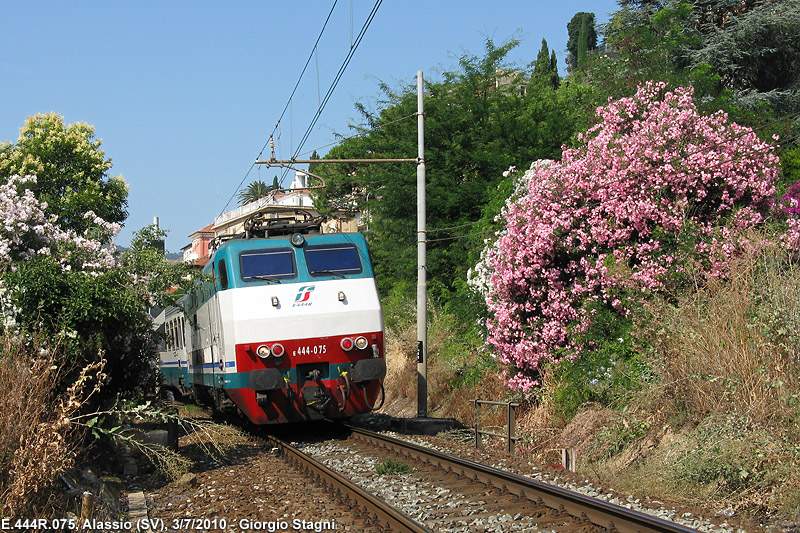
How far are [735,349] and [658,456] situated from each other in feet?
4.96

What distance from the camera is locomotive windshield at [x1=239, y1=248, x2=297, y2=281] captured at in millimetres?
12859

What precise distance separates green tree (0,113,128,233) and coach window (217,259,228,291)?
12876 millimetres

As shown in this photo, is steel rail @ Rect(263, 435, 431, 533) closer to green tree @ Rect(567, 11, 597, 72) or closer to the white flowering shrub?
the white flowering shrub

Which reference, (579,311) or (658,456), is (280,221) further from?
(658,456)

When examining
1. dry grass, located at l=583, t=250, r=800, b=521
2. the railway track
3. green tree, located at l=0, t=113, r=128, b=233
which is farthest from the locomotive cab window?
green tree, located at l=0, t=113, r=128, b=233

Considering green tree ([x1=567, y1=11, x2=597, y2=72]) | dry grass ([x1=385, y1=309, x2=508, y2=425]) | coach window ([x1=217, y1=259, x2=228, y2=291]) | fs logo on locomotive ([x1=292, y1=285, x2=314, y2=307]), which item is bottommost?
dry grass ([x1=385, y1=309, x2=508, y2=425])

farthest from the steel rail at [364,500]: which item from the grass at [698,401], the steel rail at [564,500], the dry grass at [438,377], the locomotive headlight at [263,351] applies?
the dry grass at [438,377]

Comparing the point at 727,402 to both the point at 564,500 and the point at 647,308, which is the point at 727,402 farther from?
the point at 564,500

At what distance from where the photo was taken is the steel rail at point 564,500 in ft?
21.3

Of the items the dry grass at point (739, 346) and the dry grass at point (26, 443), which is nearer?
the dry grass at point (26, 443)

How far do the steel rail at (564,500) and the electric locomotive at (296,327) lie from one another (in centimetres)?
231

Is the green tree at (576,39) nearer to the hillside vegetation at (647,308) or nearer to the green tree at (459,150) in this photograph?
the green tree at (459,150)

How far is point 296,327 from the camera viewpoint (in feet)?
41.3

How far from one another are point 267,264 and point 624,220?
5.91 meters
